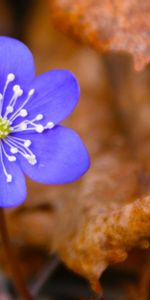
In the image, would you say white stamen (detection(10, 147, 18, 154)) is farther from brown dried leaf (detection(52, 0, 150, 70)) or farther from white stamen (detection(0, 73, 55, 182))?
brown dried leaf (detection(52, 0, 150, 70))

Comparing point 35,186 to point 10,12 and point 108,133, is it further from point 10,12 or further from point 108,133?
point 10,12

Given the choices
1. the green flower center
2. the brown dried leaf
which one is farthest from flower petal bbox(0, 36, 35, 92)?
the brown dried leaf

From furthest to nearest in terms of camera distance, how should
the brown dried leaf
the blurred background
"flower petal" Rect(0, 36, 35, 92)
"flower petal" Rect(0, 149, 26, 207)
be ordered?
the blurred background, the brown dried leaf, "flower petal" Rect(0, 36, 35, 92), "flower petal" Rect(0, 149, 26, 207)

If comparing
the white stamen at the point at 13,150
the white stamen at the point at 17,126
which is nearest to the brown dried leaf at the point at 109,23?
the white stamen at the point at 17,126

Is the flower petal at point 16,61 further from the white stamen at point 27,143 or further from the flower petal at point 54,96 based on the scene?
the white stamen at point 27,143

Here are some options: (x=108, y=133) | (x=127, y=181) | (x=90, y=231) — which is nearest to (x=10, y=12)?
(x=108, y=133)

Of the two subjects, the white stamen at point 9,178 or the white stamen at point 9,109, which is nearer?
the white stamen at point 9,178

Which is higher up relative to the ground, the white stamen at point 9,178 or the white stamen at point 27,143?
the white stamen at point 27,143
